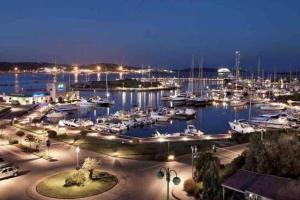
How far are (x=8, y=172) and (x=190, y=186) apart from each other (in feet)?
35.3

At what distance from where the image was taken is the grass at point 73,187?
19.1 m

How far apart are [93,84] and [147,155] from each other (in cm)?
11952

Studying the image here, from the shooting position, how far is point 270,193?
1479cm

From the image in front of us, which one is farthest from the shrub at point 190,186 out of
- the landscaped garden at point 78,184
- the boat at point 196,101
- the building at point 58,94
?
the boat at point 196,101

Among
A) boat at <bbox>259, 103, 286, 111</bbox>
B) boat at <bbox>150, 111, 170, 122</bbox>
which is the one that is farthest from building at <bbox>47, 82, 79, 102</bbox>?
boat at <bbox>259, 103, 286, 111</bbox>

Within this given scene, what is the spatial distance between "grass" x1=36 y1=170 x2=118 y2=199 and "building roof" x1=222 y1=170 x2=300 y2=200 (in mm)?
6891

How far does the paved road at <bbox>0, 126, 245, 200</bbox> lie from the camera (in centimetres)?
1922

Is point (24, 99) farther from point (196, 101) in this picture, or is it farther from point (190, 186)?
point (190, 186)

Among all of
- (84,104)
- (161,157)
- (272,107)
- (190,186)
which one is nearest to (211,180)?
(190,186)

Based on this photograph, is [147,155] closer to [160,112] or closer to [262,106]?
[160,112]

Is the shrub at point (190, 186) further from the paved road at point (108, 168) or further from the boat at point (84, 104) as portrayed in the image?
the boat at point (84, 104)

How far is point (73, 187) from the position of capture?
20000mm

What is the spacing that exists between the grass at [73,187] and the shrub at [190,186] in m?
3.94

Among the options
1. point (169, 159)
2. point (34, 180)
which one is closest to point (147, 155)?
point (169, 159)
